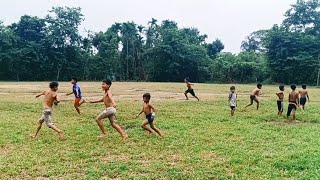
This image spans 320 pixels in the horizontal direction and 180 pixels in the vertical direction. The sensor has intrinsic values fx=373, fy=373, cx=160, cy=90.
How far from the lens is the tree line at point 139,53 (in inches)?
1941

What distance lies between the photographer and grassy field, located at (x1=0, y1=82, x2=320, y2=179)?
7.09m

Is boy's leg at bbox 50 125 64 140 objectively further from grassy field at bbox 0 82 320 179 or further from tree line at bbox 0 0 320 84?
tree line at bbox 0 0 320 84

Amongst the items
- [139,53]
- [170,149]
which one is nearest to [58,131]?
[170,149]

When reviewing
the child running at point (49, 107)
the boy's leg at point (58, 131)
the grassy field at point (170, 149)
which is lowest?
the grassy field at point (170, 149)

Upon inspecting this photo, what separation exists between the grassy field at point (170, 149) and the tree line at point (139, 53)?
121 feet

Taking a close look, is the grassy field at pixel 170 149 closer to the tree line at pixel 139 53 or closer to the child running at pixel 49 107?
the child running at pixel 49 107

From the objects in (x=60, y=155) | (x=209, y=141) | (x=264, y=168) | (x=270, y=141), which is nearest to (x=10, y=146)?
(x=60, y=155)

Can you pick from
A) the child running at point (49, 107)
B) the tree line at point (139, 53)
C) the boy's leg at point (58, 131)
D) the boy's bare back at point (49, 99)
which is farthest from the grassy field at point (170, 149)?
the tree line at point (139, 53)

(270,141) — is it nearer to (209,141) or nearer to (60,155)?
(209,141)

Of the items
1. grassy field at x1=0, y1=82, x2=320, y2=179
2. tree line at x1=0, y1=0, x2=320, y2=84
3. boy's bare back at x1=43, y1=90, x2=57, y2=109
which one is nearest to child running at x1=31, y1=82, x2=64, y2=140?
boy's bare back at x1=43, y1=90, x2=57, y2=109

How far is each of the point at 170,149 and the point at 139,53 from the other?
50.2m

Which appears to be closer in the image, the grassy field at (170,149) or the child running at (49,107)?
the grassy field at (170,149)

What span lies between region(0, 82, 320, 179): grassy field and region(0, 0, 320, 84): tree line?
121 ft

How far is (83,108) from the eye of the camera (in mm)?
16984
